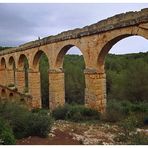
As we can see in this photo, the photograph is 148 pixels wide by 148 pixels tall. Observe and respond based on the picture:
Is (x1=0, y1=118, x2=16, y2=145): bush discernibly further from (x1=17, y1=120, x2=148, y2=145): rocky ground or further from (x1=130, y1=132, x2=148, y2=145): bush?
(x1=130, y1=132, x2=148, y2=145): bush

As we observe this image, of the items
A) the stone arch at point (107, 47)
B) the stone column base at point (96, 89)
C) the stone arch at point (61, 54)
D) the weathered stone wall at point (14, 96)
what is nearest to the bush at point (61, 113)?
the stone column base at point (96, 89)

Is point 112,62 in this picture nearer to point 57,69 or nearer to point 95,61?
point 57,69

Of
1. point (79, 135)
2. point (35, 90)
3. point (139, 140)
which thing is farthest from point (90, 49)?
point (35, 90)

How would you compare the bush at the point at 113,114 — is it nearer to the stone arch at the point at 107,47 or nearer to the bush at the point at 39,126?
the stone arch at the point at 107,47

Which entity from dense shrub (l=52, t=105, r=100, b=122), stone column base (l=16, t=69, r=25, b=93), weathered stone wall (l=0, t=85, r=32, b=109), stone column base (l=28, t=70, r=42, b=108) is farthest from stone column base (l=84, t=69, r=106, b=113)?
stone column base (l=16, t=69, r=25, b=93)

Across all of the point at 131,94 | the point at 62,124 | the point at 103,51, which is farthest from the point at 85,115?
the point at 131,94

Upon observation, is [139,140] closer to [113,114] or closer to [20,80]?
[113,114]
